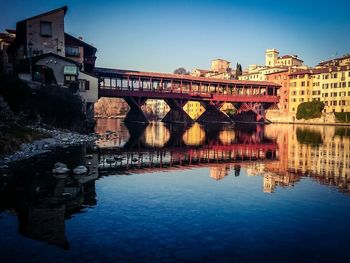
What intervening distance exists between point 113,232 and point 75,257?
6.02 feet

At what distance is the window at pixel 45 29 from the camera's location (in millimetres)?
52781

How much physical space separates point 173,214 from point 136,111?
74497 mm

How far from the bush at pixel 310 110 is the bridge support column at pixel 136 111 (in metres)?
45.3

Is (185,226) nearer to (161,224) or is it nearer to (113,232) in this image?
(161,224)

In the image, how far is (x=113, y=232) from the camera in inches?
382

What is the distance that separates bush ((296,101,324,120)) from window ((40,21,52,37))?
2789 inches

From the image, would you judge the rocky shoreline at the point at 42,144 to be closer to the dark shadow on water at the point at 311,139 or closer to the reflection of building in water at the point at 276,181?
the reflection of building in water at the point at 276,181

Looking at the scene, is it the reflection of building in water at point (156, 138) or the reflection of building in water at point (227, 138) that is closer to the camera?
the reflection of building in water at point (156, 138)

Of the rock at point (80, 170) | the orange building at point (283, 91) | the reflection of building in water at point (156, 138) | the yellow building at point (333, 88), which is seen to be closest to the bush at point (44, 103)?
the reflection of building in water at point (156, 138)

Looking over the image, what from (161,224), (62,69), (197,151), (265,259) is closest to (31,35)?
(62,69)

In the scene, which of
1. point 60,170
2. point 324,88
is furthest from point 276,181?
point 324,88

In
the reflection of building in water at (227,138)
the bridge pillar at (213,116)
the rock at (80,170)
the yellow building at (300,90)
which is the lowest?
the rock at (80,170)

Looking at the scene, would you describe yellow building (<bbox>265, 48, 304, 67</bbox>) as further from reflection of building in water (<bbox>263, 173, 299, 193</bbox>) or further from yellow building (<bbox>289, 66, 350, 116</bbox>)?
reflection of building in water (<bbox>263, 173, 299, 193</bbox>)

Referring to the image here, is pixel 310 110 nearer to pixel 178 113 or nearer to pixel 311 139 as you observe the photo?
pixel 178 113
